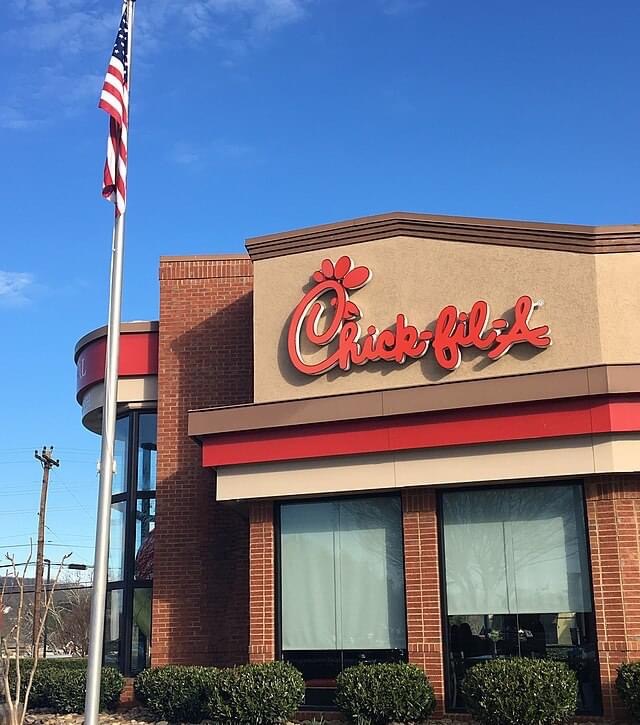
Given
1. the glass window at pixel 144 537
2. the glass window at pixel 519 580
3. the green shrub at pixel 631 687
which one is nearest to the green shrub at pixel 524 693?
the green shrub at pixel 631 687

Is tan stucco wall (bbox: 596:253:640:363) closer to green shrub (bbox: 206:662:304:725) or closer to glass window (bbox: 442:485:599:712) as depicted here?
glass window (bbox: 442:485:599:712)

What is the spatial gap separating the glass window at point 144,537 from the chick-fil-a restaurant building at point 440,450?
2374mm

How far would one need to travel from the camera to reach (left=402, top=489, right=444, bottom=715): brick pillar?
1534 cm

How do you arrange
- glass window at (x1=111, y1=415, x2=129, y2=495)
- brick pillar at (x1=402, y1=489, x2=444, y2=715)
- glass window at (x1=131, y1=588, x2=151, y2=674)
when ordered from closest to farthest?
brick pillar at (x1=402, y1=489, x2=444, y2=715) < glass window at (x1=131, y1=588, x2=151, y2=674) < glass window at (x1=111, y1=415, x2=129, y2=495)

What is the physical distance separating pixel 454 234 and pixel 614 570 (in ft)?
20.8

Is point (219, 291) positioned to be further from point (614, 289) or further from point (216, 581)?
point (614, 289)

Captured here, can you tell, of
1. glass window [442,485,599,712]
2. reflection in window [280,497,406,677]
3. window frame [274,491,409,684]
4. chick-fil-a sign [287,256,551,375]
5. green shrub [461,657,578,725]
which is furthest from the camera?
reflection in window [280,497,406,677]

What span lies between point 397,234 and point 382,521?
520 cm

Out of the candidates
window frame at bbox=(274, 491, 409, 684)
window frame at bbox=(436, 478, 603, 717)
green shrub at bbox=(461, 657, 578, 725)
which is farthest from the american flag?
green shrub at bbox=(461, 657, 578, 725)

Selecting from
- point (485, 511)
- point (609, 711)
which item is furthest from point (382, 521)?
point (609, 711)

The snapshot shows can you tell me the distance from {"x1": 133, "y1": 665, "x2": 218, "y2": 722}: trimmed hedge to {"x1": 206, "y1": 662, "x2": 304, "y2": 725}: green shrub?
144 cm

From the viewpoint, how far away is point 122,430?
21984mm

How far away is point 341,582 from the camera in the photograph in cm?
1641

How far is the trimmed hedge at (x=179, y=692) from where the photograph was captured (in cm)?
1711
